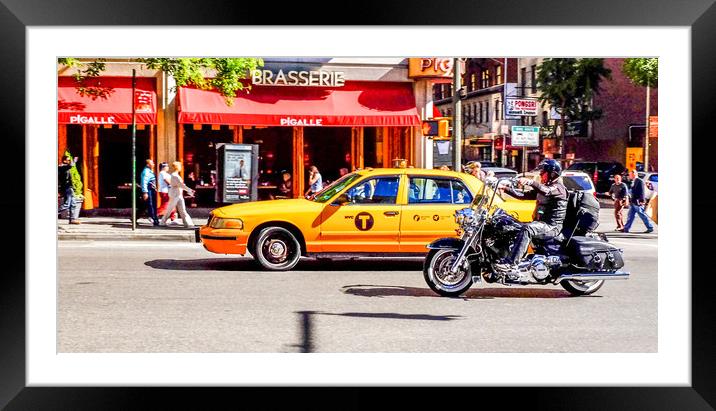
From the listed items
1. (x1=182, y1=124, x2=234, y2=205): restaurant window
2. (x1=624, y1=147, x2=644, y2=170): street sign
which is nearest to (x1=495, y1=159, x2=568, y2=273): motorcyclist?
(x1=182, y1=124, x2=234, y2=205): restaurant window

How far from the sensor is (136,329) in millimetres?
9070

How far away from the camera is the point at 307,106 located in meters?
24.2

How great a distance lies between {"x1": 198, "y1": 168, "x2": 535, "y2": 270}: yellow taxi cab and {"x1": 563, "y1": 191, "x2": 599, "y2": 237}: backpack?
94.0 inches

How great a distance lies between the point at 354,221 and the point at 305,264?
171cm

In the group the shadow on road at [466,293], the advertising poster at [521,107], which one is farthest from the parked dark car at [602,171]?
the shadow on road at [466,293]

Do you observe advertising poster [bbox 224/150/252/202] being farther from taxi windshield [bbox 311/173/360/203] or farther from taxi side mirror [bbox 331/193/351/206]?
taxi side mirror [bbox 331/193/351/206]

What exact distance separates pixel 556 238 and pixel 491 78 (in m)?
53.2

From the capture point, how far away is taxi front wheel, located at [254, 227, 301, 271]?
13359mm

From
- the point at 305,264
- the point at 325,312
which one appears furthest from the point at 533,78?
the point at 325,312

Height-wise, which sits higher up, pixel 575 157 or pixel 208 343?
pixel 575 157

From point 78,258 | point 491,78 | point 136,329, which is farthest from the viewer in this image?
point 491,78
